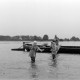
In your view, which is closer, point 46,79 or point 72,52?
point 46,79

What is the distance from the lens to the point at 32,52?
18422 mm

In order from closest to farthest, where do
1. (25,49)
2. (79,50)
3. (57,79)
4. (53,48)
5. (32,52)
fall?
(57,79), (32,52), (53,48), (79,50), (25,49)

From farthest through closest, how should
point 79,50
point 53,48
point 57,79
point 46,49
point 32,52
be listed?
point 46,49 → point 79,50 → point 53,48 → point 32,52 → point 57,79

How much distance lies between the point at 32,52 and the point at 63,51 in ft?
46.2

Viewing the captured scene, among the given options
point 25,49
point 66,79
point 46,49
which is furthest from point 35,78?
point 25,49

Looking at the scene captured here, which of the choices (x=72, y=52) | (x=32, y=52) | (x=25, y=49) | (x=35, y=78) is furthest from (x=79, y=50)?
(x=35, y=78)

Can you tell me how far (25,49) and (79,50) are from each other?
9.40m

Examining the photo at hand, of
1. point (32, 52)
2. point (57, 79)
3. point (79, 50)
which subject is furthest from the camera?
point (79, 50)

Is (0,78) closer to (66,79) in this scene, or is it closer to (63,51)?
(66,79)

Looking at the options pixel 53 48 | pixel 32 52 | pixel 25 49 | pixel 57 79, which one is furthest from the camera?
pixel 25 49

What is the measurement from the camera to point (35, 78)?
1170 cm

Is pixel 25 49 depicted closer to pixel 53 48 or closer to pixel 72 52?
pixel 72 52

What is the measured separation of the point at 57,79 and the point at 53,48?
9482 mm

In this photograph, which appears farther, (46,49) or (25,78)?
(46,49)
